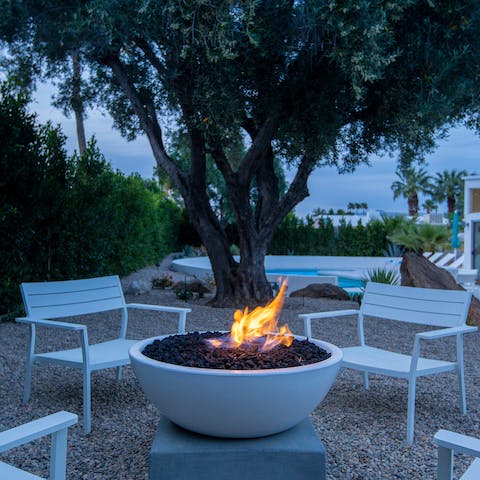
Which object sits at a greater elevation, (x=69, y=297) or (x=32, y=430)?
(x=69, y=297)

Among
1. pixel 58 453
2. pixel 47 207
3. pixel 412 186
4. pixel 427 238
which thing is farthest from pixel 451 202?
pixel 58 453

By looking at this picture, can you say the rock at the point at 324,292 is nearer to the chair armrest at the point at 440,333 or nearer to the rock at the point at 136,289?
the rock at the point at 136,289

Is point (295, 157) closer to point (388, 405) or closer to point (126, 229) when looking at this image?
point (126, 229)

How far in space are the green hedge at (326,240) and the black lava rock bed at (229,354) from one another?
15.8m

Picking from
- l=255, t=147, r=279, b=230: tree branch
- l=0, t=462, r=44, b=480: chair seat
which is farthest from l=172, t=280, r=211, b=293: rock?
l=0, t=462, r=44, b=480: chair seat

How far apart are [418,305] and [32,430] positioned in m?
3.10

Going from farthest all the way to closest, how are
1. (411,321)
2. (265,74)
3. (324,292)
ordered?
1. (324,292)
2. (265,74)
3. (411,321)

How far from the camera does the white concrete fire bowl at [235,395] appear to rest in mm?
2243

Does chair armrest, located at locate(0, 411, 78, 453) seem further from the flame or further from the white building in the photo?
the white building

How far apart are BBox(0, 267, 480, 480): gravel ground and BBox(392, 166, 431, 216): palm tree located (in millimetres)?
40276

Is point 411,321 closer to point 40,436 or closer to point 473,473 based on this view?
point 473,473

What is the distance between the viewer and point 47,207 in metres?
6.92

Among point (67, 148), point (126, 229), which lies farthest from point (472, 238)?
point (67, 148)

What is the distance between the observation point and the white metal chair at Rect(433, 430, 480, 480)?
1.86 m
